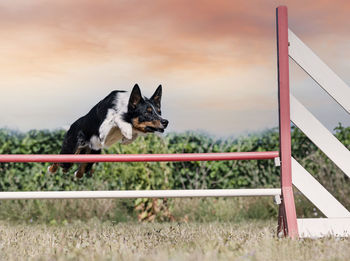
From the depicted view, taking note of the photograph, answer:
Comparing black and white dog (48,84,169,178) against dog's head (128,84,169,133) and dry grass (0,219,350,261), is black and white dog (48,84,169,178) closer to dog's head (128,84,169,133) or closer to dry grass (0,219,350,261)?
dog's head (128,84,169,133)

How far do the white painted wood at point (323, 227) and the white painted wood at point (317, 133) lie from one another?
290mm

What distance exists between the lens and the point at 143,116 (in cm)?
315

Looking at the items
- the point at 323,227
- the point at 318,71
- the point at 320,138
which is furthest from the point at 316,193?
the point at 318,71

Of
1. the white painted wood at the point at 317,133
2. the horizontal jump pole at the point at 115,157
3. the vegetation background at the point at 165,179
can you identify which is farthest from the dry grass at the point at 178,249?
the vegetation background at the point at 165,179

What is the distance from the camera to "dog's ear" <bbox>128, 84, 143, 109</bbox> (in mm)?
3156

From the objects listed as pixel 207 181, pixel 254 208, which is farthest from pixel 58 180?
pixel 254 208

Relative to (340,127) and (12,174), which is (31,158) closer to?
(12,174)

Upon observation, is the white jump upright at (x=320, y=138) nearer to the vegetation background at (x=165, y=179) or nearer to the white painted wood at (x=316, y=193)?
the white painted wood at (x=316, y=193)

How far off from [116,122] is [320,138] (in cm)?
128

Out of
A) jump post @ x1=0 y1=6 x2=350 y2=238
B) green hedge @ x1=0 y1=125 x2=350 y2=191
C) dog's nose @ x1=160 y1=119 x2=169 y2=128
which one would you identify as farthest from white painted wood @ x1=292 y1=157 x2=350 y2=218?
green hedge @ x1=0 y1=125 x2=350 y2=191

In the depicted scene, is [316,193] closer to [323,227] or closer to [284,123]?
[323,227]

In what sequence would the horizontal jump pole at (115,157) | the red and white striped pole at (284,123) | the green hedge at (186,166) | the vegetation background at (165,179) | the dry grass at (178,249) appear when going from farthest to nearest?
the green hedge at (186,166)
the vegetation background at (165,179)
the red and white striped pole at (284,123)
the horizontal jump pole at (115,157)
the dry grass at (178,249)

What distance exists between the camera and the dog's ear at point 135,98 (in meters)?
3.16

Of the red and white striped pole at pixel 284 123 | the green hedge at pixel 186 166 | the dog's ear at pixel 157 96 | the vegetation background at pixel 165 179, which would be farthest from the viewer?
the green hedge at pixel 186 166
